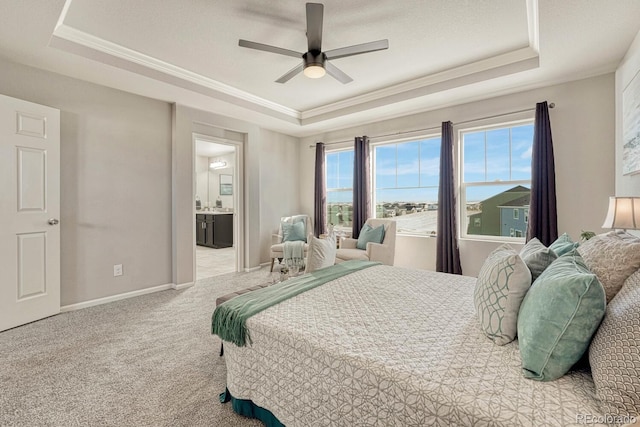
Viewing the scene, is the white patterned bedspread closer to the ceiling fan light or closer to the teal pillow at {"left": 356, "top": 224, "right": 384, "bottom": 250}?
the ceiling fan light

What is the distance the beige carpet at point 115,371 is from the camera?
5.23 ft

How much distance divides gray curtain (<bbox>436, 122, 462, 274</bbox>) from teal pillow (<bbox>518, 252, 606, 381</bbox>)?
9.93ft

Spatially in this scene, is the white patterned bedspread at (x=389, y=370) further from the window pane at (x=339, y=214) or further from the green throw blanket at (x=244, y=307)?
the window pane at (x=339, y=214)

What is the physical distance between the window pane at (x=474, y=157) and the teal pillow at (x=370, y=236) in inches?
54.2

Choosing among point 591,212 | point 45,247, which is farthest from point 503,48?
point 45,247

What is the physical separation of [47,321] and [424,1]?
173 inches

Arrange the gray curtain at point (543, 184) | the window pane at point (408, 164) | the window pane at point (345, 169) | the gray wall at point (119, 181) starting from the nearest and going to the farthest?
the gray wall at point (119, 181) < the gray curtain at point (543, 184) < the window pane at point (408, 164) < the window pane at point (345, 169)

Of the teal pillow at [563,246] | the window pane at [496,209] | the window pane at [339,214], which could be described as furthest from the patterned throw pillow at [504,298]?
the window pane at [339,214]

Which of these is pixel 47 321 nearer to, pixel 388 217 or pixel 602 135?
pixel 388 217

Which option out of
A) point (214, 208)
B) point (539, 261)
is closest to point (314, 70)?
point (539, 261)

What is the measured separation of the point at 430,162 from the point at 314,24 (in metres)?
2.90

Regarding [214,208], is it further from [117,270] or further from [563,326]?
[563,326]

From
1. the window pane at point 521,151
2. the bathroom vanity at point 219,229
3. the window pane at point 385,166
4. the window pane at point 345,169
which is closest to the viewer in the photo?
the window pane at point 521,151

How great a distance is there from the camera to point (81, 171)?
3209 millimetres
